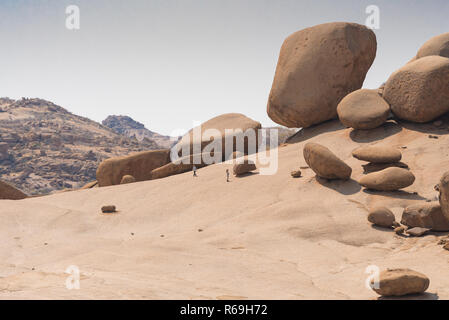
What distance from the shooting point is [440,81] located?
13656mm

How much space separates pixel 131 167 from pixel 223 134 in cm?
408

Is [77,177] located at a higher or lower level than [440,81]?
lower

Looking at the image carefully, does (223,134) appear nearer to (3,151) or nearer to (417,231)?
(417,231)

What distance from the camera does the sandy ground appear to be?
5.41 m

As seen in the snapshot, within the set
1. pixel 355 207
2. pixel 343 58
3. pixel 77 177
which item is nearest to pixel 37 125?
pixel 77 177

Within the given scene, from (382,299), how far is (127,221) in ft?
23.7

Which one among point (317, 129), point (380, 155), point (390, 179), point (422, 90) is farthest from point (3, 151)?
point (390, 179)

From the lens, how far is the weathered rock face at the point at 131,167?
18.0 meters

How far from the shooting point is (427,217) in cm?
842

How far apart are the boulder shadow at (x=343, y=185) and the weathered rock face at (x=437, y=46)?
9209mm

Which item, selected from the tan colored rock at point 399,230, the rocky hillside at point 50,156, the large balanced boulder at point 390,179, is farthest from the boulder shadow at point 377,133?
the rocky hillside at point 50,156

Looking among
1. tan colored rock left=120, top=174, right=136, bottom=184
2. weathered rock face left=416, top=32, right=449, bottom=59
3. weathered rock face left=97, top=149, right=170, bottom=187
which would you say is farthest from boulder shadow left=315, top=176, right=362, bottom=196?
weathered rock face left=416, top=32, right=449, bottom=59
